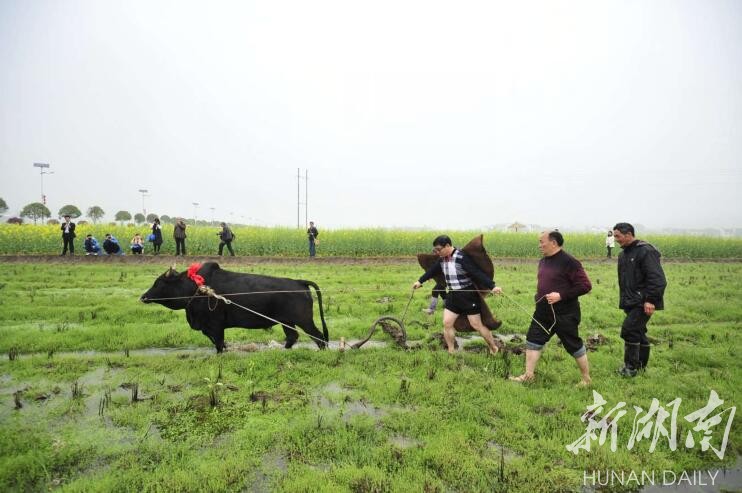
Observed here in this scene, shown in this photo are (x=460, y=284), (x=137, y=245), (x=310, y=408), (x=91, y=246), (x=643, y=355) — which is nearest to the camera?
(x=310, y=408)

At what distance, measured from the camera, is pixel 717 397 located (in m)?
4.95

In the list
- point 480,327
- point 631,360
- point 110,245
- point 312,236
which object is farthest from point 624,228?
point 110,245

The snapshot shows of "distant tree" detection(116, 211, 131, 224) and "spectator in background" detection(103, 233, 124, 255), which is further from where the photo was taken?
"distant tree" detection(116, 211, 131, 224)

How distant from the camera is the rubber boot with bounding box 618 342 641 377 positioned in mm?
5781

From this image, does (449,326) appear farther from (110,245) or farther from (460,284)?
(110,245)

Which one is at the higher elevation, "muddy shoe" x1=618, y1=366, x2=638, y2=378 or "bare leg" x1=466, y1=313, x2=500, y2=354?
"bare leg" x1=466, y1=313, x2=500, y2=354

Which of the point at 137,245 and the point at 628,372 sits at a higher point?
the point at 137,245

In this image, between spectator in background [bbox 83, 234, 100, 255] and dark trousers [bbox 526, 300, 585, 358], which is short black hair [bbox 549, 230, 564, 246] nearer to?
dark trousers [bbox 526, 300, 585, 358]

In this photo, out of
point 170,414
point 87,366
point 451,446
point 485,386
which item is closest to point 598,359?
point 485,386

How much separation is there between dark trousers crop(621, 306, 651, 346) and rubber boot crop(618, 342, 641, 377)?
57mm

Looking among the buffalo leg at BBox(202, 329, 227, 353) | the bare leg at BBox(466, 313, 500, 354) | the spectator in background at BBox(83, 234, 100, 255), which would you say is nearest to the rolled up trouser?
the bare leg at BBox(466, 313, 500, 354)

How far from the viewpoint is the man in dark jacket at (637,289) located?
18.2 feet

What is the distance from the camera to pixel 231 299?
657cm

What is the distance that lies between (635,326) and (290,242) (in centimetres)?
2036
